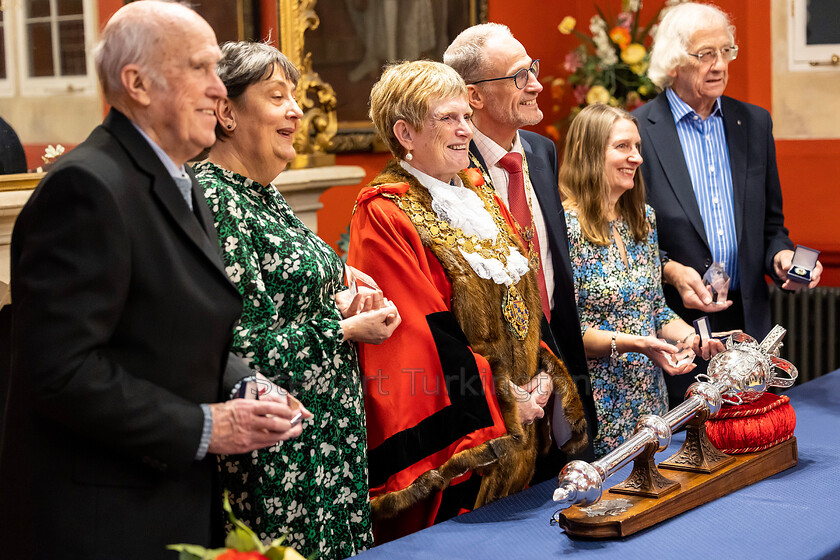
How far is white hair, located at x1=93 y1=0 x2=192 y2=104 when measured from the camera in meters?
1.57

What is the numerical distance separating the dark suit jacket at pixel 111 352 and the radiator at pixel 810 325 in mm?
4055

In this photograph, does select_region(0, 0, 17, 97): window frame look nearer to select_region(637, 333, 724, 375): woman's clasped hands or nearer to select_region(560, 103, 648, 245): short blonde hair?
select_region(560, 103, 648, 245): short blonde hair

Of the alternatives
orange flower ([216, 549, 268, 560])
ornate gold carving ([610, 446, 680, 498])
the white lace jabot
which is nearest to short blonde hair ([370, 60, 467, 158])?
the white lace jabot

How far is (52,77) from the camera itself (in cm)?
326

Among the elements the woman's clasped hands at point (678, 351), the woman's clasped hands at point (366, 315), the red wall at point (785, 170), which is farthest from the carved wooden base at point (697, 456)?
the red wall at point (785, 170)

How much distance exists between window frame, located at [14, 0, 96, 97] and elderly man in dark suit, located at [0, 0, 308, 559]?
1727 millimetres

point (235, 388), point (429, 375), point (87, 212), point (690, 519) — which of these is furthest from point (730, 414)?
point (87, 212)

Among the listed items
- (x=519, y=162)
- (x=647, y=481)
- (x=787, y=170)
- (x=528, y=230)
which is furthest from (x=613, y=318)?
(x=787, y=170)

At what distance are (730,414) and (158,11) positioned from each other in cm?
158

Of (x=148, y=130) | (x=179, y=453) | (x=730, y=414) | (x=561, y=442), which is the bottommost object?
A: (x=561, y=442)

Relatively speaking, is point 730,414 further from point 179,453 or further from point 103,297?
point 103,297

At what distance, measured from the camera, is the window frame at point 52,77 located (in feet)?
10.4

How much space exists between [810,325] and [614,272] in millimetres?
2570

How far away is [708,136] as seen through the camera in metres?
3.60
